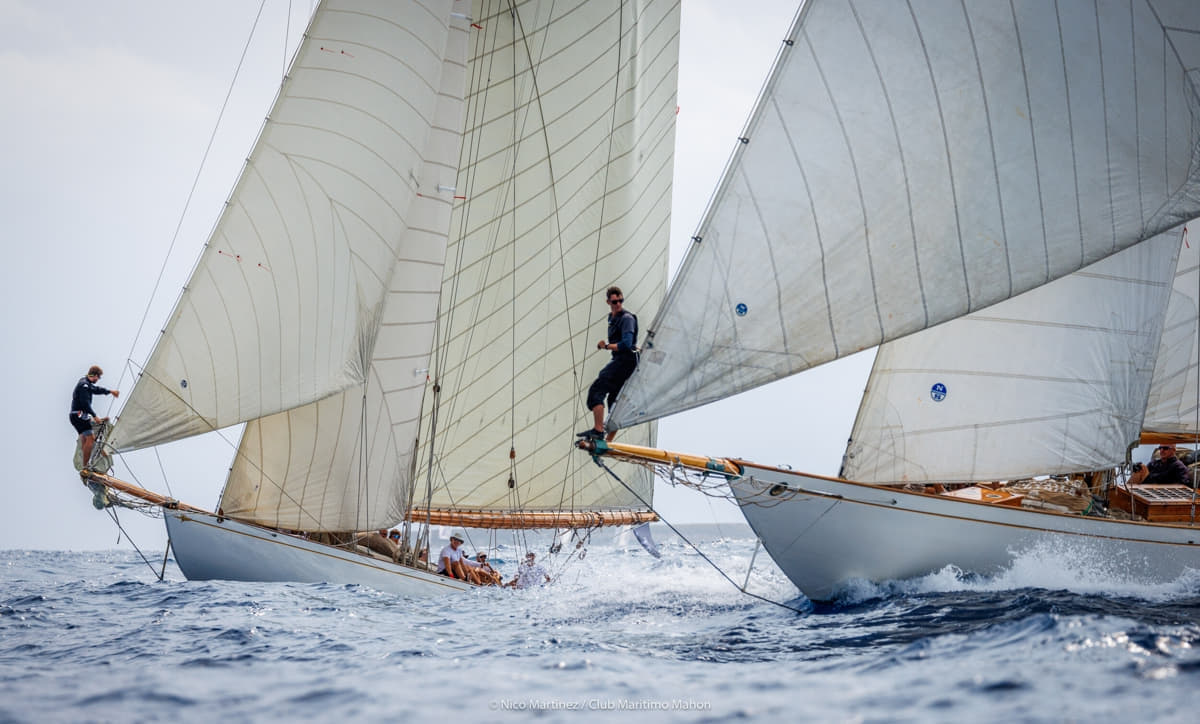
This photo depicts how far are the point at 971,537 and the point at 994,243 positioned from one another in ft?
11.7

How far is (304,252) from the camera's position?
476 inches

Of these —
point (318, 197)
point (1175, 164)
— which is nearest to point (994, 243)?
point (1175, 164)

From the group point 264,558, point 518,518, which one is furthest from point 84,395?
point 518,518

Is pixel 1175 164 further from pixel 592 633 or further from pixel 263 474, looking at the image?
pixel 263 474

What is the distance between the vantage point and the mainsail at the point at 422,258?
12.0 metres

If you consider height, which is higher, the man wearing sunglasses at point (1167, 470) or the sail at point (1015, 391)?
the sail at point (1015, 391)

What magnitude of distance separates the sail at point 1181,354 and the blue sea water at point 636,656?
4940 millimetres

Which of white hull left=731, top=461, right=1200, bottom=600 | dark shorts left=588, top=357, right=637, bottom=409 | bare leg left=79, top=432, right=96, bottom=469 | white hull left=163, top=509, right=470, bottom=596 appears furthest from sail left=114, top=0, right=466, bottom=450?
white hull left=731, top=461, right=1200, bottom=600

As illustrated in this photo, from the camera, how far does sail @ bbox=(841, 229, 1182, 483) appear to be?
37.7 feet

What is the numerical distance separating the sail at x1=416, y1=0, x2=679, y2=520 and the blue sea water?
4559 mm

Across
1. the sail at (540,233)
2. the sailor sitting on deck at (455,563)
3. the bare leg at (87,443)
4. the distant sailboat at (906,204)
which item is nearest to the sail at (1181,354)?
the distant sailboat at (906,204)

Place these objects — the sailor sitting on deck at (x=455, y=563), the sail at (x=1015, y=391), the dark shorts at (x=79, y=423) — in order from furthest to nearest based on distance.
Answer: the sailor sitting on deck at (x=455, y=563) < the dark shorts at (x=79, y=423) < the sail at (x=1015, y=391)

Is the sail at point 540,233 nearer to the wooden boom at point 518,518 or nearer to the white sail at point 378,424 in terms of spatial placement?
the wooden boom at point 518,518

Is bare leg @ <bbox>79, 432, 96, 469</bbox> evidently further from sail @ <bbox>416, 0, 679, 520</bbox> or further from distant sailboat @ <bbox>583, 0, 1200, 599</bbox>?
distant sailboat @ <bbox>583, 0, 1200, 599</bbox>
